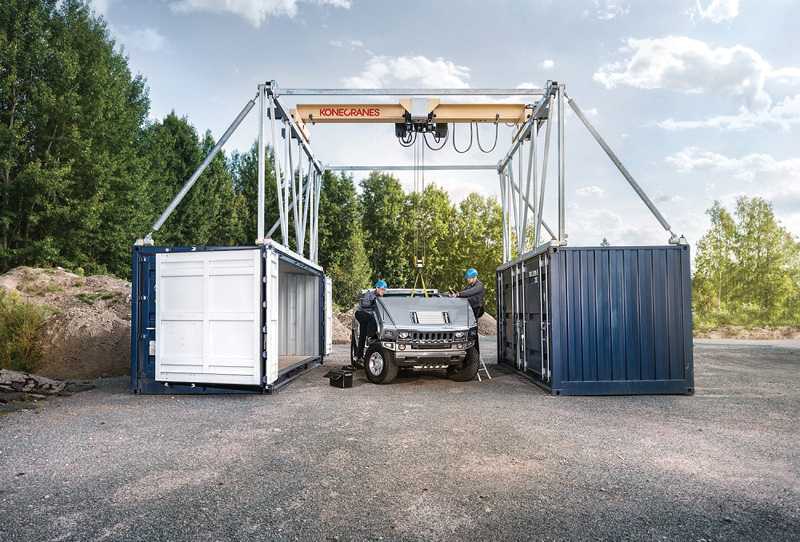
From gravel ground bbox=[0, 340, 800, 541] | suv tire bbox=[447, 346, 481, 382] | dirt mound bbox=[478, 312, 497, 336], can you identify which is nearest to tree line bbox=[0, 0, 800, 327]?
dirt mound bbox=[478, 312, 497, 336]

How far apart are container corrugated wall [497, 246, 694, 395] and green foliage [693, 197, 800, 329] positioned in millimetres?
32472

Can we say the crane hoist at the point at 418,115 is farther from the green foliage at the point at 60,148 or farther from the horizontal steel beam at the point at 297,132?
the green foliage at the point at 60,148

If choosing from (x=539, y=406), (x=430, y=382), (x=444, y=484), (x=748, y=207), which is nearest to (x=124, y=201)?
(x=430, y=382)

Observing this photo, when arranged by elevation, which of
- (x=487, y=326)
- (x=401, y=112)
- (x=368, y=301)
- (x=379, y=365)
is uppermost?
(x=401, y=112)

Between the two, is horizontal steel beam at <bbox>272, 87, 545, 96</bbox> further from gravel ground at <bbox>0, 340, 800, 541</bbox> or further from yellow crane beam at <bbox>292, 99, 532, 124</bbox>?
gravel ground at <bbox>0, 340, 800, 541</bbox>

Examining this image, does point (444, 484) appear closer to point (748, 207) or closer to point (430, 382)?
point (430, 382)

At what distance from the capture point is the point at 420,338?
9.95m

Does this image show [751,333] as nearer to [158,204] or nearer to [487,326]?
[487,326]

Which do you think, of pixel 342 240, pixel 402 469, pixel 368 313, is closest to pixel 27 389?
pixel 368 313

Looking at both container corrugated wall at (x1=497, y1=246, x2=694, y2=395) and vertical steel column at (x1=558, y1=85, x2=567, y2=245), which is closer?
container corrugated wall at (x1=497, y1=246, x2=694, y2=395)

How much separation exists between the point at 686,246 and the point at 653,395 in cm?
259

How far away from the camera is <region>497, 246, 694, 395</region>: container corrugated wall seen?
30.7ft

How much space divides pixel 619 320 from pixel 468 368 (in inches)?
114

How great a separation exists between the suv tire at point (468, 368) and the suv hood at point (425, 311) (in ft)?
1.95
